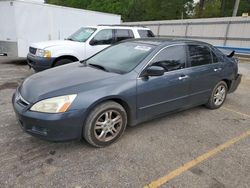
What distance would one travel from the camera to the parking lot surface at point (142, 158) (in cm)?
261

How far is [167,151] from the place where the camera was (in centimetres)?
325

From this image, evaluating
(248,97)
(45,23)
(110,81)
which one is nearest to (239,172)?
(110,81)

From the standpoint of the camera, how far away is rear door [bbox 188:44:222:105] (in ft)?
13.9

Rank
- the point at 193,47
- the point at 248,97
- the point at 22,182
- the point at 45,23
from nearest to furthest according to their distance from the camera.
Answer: the point at 22,182 → the point at 193,47 → the point at 248,97 → the point at 45,23

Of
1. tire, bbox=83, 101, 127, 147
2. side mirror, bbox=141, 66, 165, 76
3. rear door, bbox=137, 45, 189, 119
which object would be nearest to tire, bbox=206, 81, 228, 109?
rear door, bbox=137, 45, 189, 119

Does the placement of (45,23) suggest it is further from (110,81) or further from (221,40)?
(221,40)

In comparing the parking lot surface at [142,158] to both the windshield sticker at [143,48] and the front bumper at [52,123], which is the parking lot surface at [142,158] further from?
the windshield sticker at [143,48]

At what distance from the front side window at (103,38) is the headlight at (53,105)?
15.3 ft

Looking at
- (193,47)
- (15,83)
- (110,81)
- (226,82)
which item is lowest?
(15,83)

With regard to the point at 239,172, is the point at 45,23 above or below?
above

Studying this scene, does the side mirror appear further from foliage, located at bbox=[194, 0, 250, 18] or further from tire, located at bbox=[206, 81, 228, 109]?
foliage, located at bbox=[194, 0, 250, 18]

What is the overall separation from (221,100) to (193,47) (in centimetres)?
154

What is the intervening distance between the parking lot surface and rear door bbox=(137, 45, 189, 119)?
40 cm

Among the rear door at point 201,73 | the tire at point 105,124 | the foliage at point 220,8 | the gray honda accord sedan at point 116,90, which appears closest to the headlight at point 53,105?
the gray honda accord sedan at point 116,90
